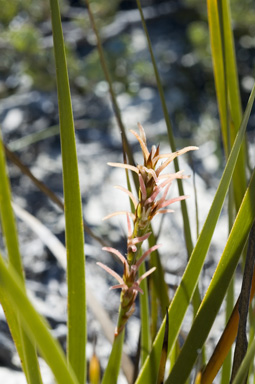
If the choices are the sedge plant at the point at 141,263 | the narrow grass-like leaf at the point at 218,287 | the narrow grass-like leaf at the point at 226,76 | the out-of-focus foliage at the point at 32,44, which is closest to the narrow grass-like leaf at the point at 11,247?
the sedge plant at the point at 141,263

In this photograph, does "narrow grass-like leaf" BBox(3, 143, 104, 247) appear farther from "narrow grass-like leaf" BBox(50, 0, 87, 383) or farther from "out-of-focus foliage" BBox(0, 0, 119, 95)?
"out-of-focus foliage" BBox(0, 0, 119, 95)

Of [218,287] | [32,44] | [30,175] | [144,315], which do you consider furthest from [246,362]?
[32,44]

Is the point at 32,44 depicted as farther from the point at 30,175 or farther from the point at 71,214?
the point at 71,214

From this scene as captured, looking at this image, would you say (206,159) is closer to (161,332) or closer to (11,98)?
(11,98)

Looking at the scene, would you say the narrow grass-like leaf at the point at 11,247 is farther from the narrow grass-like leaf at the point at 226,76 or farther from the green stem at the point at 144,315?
the narrow grass-like leaf at the point at 226,76

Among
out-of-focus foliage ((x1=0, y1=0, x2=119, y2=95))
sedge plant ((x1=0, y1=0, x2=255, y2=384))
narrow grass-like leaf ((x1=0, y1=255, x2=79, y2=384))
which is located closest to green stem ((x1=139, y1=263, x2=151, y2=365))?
sedge plant ((x1=0, y1=0, x2=255, y2=384))

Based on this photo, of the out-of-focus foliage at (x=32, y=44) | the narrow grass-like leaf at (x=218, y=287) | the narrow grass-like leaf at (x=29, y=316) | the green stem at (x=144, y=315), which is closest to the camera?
the narrow grass-like leaf at (x=29, y=316)
